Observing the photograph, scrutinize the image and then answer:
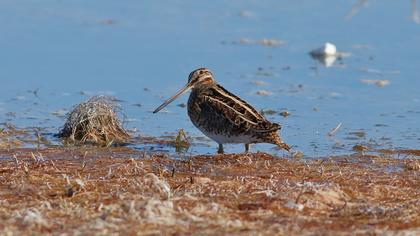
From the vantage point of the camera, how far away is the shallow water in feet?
32.5

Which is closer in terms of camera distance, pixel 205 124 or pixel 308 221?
pixel 308 221

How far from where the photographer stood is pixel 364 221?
5.56 metres

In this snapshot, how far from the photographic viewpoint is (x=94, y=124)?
906 centimetres

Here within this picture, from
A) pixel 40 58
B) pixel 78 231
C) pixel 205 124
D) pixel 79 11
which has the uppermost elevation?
pixel 79 11

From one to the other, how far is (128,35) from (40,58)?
1468 mm

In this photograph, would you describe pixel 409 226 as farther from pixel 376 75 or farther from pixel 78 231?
pixel 376 75

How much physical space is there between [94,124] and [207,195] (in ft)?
10.4

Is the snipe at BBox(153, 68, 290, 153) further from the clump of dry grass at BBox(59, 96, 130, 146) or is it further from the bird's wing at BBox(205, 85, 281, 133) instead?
the clump of dry grass at BBox(59, 96, 130, 146)

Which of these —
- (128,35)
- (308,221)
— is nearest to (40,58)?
(128,35)

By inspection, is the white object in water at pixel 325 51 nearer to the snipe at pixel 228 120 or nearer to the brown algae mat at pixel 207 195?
the snipe at pixel 228 120

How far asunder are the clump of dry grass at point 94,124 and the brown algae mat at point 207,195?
85cm

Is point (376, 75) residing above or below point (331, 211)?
above

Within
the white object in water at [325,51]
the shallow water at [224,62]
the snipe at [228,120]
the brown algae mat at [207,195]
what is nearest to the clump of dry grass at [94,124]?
the shallow water at [224,62]

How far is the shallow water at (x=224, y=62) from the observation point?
9.91 meters
